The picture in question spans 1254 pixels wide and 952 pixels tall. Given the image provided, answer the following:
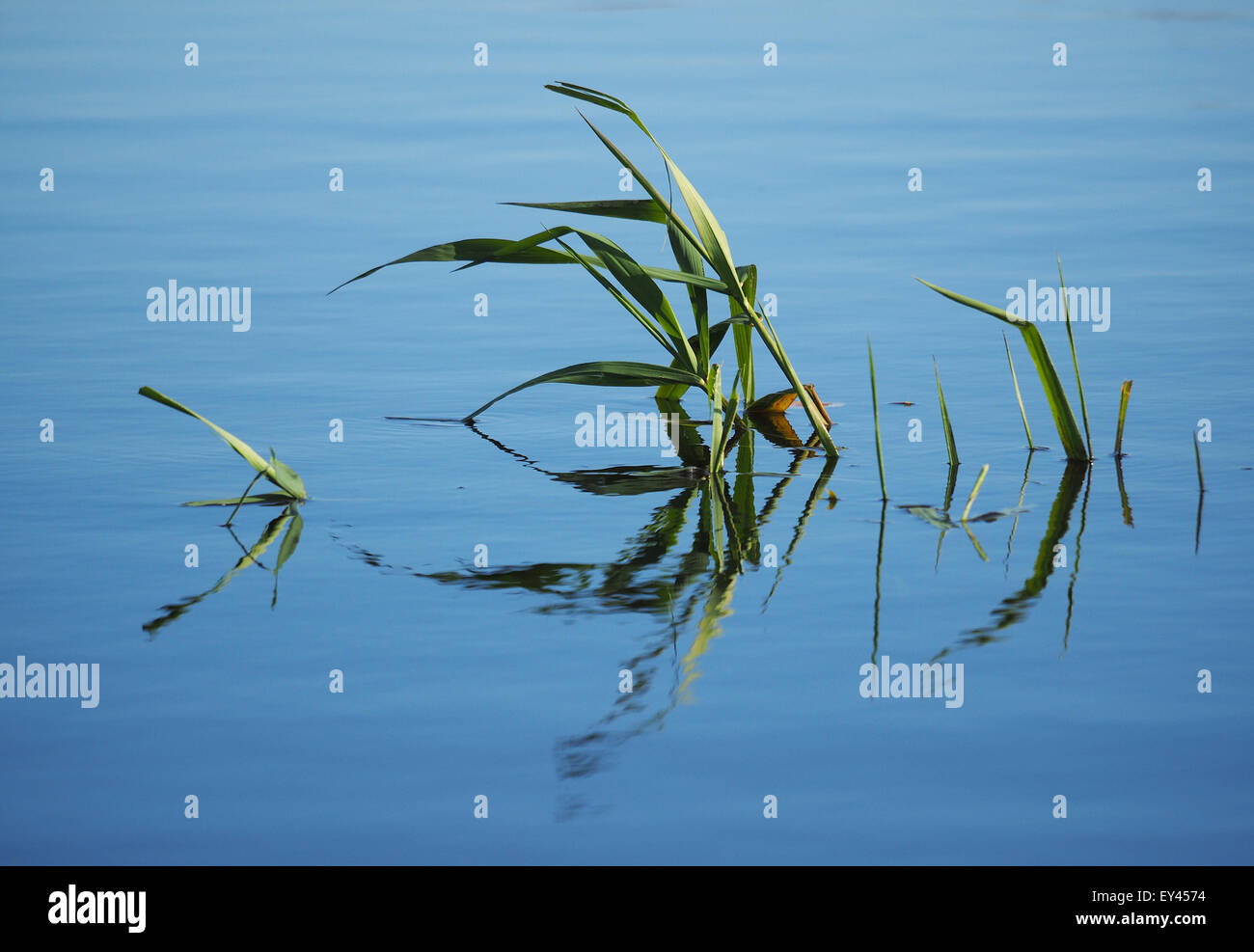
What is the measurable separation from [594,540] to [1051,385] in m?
1.60

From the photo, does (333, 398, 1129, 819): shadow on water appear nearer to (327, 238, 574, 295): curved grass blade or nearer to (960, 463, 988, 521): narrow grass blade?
(960, 463, 988, 521): narrow grass blade

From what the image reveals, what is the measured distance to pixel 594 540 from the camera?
438 cm

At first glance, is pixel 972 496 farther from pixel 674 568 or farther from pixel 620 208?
pixel 620 208

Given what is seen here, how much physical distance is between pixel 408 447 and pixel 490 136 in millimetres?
6080

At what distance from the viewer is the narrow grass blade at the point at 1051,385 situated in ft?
15.3

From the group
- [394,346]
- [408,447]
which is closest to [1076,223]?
[394,346]

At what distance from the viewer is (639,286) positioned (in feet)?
16.5

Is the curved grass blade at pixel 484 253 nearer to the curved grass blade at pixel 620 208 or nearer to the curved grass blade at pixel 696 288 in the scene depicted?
the curved grass blade at pixel 620 208

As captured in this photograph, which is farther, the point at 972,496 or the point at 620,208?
the point at 620,208

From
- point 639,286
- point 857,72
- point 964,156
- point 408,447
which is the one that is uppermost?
point 857,72

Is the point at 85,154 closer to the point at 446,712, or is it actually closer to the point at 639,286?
the point at 639,286

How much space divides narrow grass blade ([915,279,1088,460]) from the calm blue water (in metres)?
0.10

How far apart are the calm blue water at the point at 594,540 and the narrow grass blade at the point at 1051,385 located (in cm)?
10

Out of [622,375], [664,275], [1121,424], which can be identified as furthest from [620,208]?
[1121,424]
